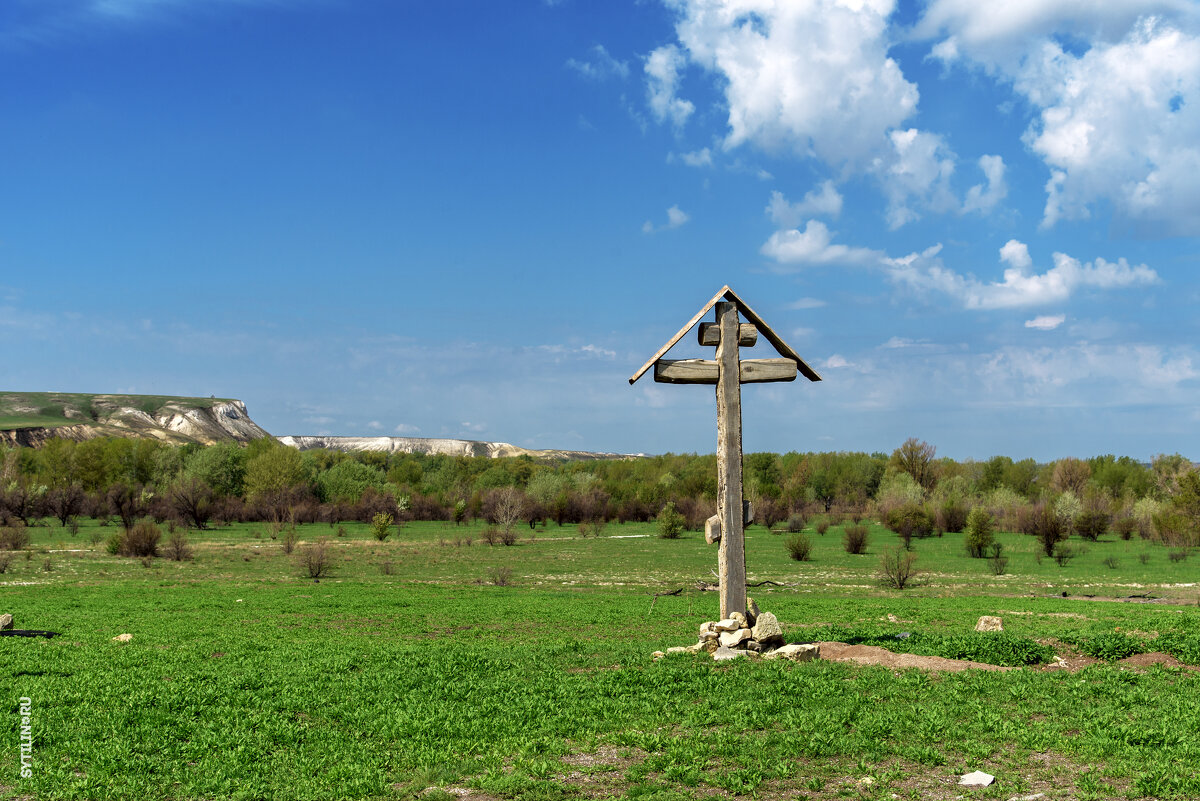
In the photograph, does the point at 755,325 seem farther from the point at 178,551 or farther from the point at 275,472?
the point at 275,472

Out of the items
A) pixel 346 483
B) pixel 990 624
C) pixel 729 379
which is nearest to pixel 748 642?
pixel 729 379

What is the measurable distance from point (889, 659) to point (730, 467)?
320 centimetres

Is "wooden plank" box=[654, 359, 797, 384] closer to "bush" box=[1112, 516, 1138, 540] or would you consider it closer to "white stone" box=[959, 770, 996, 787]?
"white stone" box=[959, 770, 996, 787]

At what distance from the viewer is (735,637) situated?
10703 millimetres

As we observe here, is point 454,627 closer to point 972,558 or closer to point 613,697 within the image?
point 613,697

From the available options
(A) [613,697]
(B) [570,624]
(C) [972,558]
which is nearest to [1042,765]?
(A) [613,697]

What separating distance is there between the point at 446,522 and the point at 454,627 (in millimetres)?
66360

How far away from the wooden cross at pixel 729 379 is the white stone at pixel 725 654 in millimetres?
579

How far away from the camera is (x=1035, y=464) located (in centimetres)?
12638

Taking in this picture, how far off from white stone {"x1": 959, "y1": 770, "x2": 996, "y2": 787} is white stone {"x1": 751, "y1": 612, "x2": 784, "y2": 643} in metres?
4.59

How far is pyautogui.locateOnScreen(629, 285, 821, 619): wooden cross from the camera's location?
11.1 m

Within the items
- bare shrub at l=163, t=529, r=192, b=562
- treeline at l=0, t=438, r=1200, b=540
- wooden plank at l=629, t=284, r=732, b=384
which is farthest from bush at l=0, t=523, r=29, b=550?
wooden plank at l=629, t=284, r=732, b=384

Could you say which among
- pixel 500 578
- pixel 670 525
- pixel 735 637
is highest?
pixel 735 637

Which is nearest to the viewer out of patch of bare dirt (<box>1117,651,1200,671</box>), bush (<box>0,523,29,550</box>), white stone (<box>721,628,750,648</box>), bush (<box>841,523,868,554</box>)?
patch of bare dirt (<box>1117,651,1200,671</box>)
